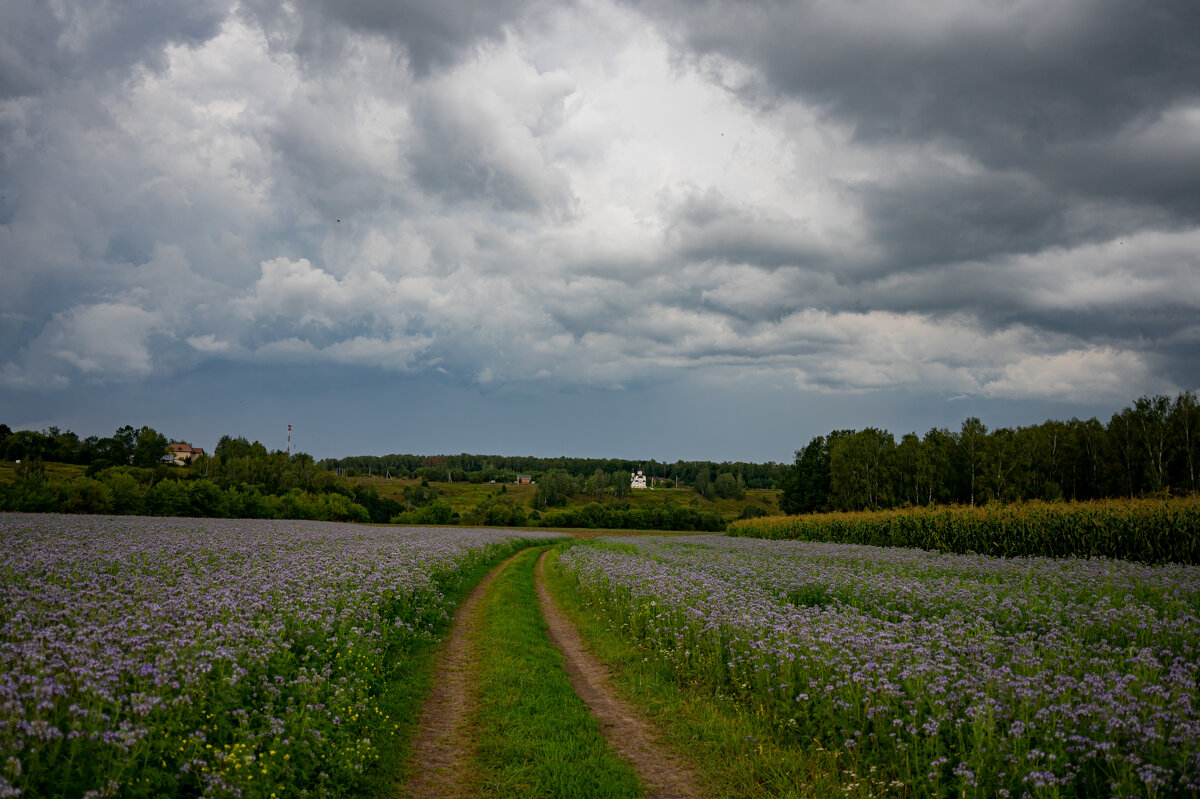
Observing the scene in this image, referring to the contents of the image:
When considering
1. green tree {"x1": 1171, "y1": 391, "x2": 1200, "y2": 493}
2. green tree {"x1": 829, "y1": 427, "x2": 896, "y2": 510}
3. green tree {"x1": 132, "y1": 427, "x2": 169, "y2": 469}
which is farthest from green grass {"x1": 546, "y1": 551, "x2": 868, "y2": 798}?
green tree {"x1": 132, "y1": 427, "x2": 169, "y2": 469}

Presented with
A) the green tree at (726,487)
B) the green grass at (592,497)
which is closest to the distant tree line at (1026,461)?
the green grass at (592,497)

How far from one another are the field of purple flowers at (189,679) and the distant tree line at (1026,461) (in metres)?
64.9

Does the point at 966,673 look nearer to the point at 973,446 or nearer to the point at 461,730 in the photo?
the point at 461,730

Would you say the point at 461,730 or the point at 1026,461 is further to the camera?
the point at 1026,461

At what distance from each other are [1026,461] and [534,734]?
2955 inches

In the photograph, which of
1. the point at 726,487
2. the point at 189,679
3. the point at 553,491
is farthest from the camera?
the point at 726,487

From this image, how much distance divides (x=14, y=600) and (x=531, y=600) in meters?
14.0

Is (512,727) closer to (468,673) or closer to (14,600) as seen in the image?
(468,673)

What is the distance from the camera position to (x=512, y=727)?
28.8 ft

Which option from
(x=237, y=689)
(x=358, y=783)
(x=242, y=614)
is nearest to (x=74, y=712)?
(x=237, y=689)

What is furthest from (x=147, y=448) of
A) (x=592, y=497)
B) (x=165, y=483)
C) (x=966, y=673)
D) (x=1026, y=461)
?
(x=1026, y=461)

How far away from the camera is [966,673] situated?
7.16 metres

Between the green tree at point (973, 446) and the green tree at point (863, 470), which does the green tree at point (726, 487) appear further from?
the green tree at point (973, 446)

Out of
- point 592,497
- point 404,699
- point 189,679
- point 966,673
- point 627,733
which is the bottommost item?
point 592,497
